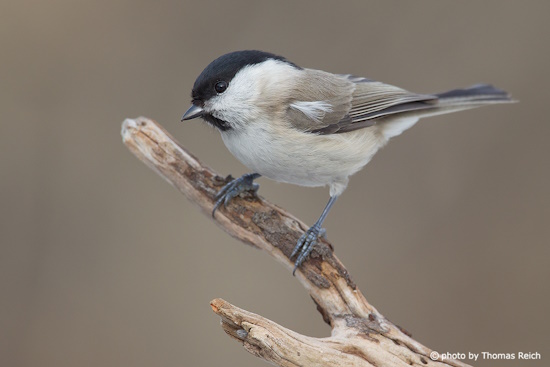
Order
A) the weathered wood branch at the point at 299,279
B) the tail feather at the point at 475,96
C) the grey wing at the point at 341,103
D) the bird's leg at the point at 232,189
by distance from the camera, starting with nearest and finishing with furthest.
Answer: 1. the weathered wood branch at the point at 299,279
2. the grey wing at the point at 341,103
3. the bird's leg at the point at 232,189
4. the tail feather at the point at 475,96

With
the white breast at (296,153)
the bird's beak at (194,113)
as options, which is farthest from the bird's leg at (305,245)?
the bird's beak at (194,113)

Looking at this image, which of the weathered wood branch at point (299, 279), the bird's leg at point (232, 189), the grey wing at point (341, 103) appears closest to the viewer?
the weathered wood branch at point (299, 279)

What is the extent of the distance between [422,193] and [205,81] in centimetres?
198

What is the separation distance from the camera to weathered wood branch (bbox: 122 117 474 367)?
206 centimetres

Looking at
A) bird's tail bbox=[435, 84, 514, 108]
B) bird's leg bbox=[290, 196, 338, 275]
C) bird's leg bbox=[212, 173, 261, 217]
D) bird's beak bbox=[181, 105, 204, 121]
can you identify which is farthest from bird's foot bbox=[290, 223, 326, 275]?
bird's tail bbox=[435, 84, 514, 108]

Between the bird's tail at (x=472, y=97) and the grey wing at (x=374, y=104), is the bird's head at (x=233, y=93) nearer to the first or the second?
the grey wing at (x=374, y=104)

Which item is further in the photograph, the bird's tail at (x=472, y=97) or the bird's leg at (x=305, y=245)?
the bird's tail at (x=472, y=97)

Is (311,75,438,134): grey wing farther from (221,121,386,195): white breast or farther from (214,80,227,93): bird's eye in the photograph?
(214,80,227,93): bird's eye

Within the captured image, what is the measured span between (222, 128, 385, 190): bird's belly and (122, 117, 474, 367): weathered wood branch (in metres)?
0.25

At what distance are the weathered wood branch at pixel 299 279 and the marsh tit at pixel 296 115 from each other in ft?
0.29

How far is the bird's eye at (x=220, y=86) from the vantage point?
2.58m

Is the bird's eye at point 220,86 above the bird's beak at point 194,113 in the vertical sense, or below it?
above

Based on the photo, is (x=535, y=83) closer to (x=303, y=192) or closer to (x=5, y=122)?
(x=303, y=192)

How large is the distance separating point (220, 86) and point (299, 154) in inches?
18.5
